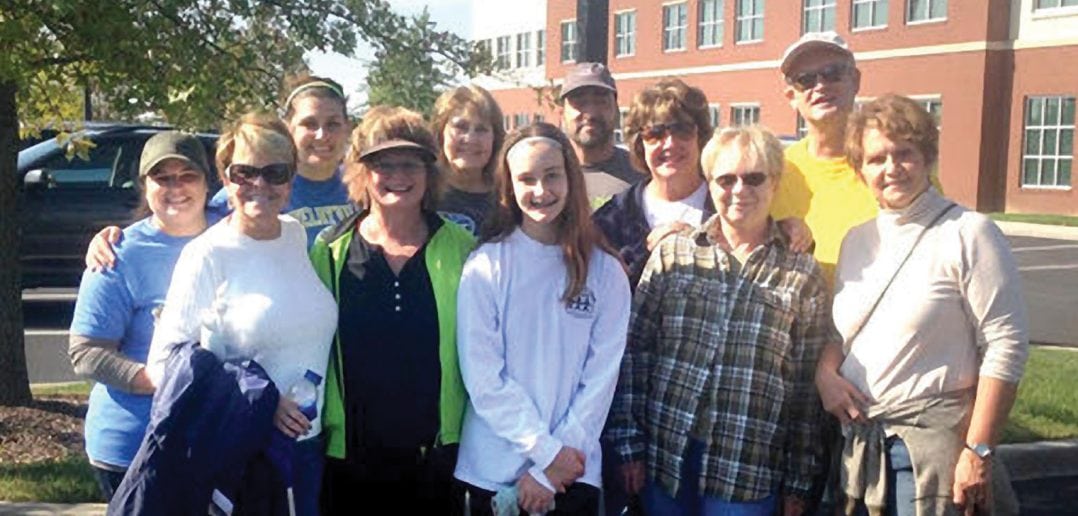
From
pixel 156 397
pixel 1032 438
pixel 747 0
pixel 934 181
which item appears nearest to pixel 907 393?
pixel 934 181

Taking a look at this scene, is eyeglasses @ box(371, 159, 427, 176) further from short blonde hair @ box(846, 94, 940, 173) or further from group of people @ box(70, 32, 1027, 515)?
short blonde hair @ box(846, 94, 940, 173)

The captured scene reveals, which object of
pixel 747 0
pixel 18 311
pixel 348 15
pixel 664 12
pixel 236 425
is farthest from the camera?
pixel 664 12

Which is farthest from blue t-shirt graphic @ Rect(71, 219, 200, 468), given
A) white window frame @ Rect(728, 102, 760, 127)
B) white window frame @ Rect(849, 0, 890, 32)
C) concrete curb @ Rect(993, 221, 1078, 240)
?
white window frame @ Rect(728, 102, 760, 127)

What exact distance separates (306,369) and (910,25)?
33.9 metres

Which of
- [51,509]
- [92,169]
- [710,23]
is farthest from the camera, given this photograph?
[710,23]

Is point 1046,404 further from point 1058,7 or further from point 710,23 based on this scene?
point 710,23

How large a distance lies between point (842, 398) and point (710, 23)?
40.7 metres

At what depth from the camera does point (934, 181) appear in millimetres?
3820

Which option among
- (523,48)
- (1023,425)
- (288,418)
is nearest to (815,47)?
(288,418)

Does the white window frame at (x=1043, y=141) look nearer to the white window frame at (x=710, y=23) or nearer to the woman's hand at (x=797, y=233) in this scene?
the white window frame at (x=710, y=23)

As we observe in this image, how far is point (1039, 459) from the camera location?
6.87 m

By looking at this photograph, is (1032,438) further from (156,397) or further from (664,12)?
(664,12)

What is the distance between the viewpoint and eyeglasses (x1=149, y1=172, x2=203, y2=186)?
372cm

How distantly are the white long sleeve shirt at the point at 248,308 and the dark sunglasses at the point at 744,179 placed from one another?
125cm
